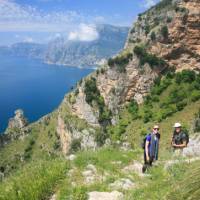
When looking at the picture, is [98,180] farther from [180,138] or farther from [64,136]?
[64,136]

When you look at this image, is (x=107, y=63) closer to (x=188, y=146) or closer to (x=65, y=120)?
(x=65, y=120)

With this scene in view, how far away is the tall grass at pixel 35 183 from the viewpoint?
1269cm

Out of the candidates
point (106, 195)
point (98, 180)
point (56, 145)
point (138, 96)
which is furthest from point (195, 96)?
point (106, 195)

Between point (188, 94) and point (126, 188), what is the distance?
7054cm

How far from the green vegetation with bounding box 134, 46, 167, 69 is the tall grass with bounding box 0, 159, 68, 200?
8009 cm

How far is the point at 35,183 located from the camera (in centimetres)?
1309

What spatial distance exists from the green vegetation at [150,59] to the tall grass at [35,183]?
263ft

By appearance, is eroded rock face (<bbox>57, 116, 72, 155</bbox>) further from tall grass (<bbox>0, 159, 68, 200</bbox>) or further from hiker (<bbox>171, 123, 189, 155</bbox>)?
tall grass (<bbox>0, 159, 68, 200</bbox>)

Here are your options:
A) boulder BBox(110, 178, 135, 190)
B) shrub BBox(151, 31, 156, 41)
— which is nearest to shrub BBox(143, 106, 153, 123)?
shrub BBox(151, 31, 156, 41)

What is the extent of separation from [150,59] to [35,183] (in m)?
82.8

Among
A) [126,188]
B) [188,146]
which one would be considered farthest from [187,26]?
[126,188]

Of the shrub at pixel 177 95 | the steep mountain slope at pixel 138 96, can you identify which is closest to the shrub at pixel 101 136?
the steep mountain slope at pixel 138 96

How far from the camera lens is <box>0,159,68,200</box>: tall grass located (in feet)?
41.6

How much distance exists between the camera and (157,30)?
313 ft
